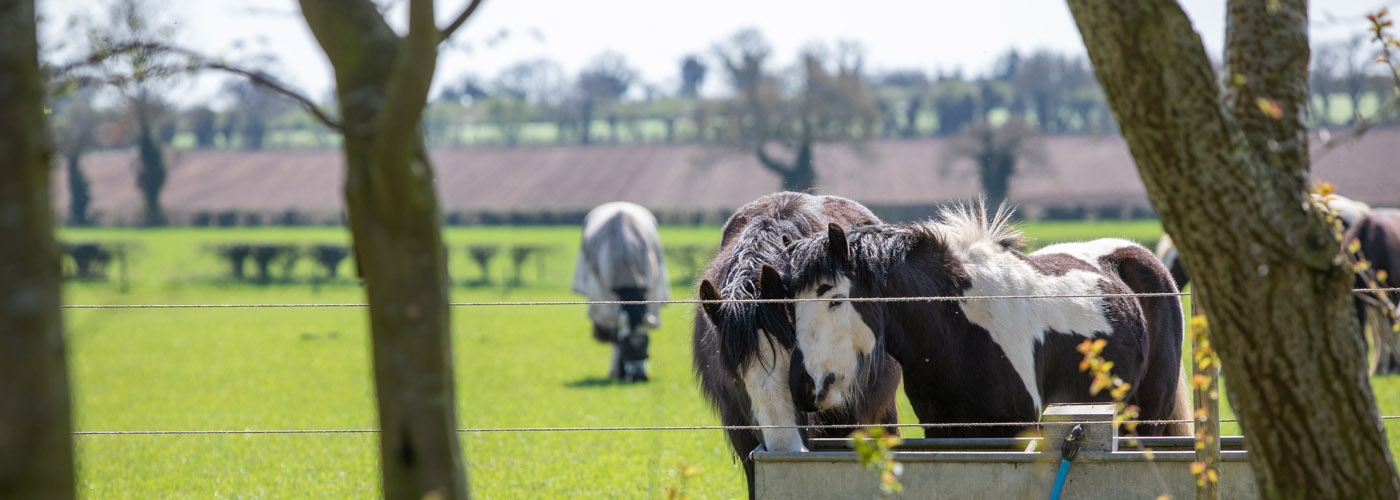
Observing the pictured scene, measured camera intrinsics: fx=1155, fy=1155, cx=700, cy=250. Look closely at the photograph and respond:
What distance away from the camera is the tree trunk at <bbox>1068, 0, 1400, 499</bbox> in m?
2.52

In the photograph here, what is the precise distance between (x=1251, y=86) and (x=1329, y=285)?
0.51 m

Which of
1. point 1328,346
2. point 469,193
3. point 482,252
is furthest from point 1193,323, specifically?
point 469,193

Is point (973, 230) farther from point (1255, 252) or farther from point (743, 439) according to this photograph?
point (1255, 252)

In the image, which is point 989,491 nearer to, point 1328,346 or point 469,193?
point 1328,346

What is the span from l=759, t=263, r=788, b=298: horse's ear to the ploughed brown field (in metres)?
52.0

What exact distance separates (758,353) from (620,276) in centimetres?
928

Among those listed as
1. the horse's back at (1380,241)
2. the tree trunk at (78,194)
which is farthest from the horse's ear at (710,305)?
the tree trunk at (78,194)

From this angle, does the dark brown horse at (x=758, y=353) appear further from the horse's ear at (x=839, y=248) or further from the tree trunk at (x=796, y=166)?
the tree trunk at (x=796, y=166)

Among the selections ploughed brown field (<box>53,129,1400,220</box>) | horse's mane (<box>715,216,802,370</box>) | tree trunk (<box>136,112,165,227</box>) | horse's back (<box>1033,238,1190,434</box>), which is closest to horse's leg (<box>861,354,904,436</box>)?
horse's mane (<box>715,216,802,370</box>)

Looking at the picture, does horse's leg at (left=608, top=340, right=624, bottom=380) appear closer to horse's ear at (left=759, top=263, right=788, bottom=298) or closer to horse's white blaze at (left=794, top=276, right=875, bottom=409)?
horse's ear at (left=759, top=263, right=788, bottom=298)

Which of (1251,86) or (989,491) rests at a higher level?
(1251,86)

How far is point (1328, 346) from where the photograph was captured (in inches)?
101

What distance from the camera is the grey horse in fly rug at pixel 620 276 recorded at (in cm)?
1305

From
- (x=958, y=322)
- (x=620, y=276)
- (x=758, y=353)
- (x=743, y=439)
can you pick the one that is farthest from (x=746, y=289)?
(x=620, y=276)
